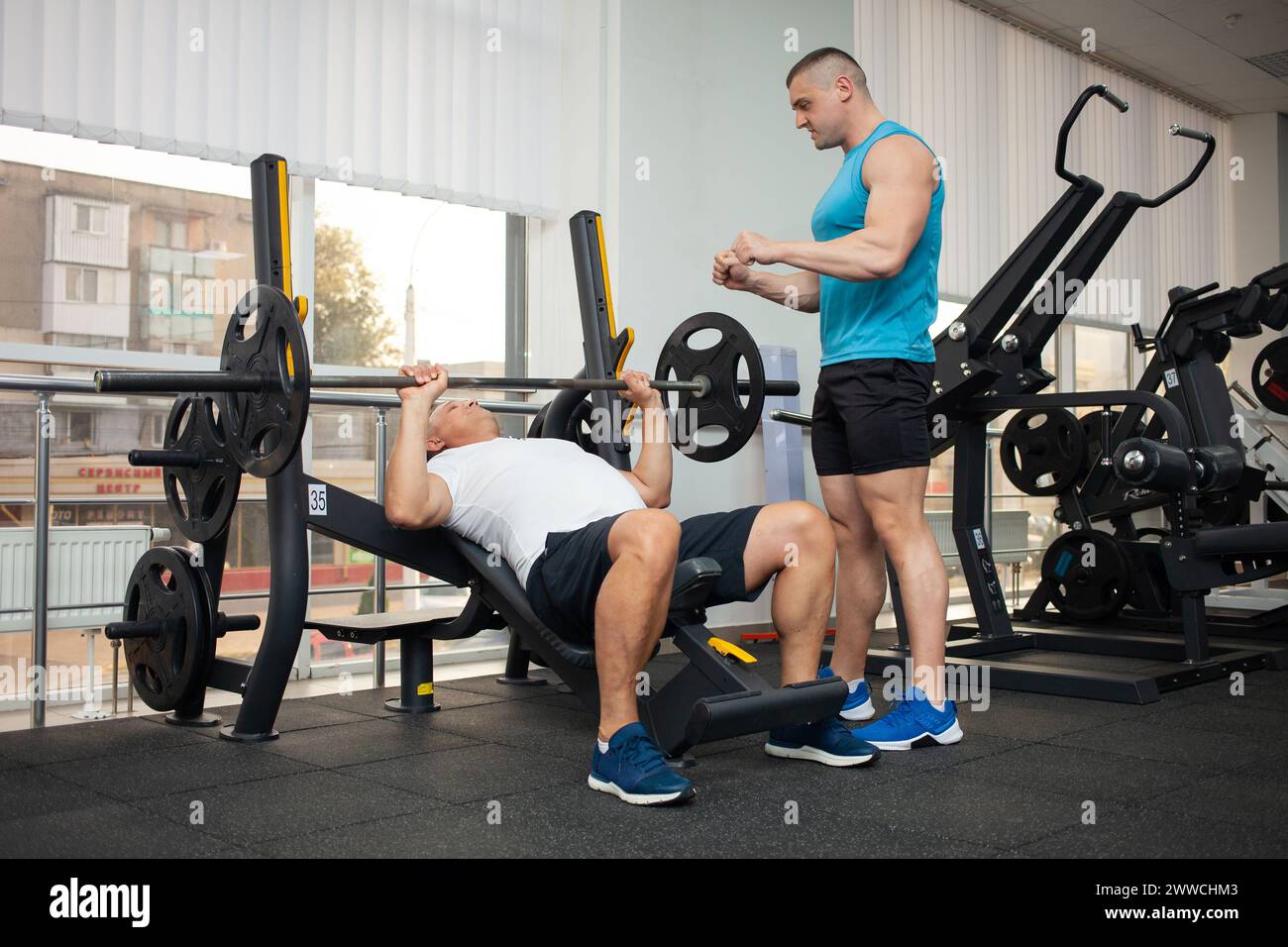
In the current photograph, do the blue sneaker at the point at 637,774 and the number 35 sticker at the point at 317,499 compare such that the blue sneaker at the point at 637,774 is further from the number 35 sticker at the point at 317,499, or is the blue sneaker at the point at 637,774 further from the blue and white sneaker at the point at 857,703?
the number 35 sticker at the point at 317,499

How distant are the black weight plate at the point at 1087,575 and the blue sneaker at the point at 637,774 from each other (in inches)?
93.1

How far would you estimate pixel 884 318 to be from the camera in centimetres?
213

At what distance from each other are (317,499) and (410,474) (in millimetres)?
317

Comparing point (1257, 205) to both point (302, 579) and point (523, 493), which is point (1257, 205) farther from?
point (302, 579)

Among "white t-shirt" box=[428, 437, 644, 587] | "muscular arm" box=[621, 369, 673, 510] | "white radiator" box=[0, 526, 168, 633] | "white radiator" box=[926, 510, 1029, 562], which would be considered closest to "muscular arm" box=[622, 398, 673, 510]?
"muscular arm" box=[621, 369, 673, 510]

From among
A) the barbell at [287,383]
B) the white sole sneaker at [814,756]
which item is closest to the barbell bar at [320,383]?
the barbell at [287,383]

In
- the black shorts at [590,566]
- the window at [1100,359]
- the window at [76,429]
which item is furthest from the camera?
the window at [1100,359]

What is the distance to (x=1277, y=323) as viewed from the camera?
3287mm

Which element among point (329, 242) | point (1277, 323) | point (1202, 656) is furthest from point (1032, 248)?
point (329, 242)

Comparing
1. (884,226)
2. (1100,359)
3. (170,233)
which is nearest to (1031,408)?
(884,226)

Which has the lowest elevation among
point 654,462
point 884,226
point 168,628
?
point 168,628

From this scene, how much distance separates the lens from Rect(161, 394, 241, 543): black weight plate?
2270 millimetres

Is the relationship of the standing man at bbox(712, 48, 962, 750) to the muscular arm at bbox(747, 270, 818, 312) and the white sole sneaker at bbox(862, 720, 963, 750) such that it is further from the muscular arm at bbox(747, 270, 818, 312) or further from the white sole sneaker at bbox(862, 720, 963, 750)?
the muscular arm at bbox(747, 270, 818, 312)

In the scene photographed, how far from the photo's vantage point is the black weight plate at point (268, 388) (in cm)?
187
